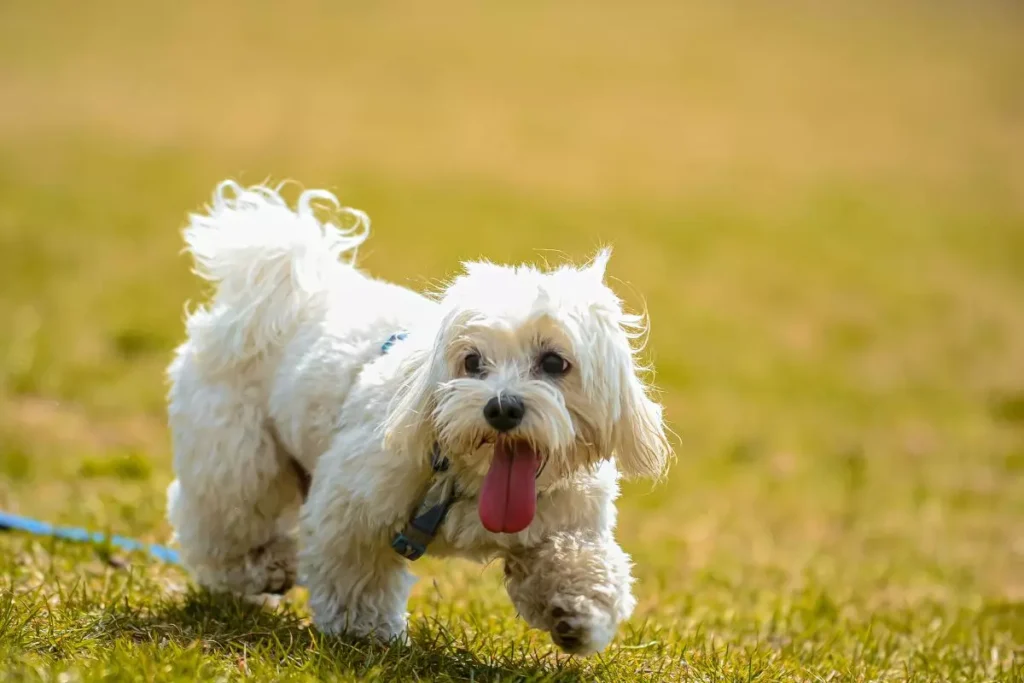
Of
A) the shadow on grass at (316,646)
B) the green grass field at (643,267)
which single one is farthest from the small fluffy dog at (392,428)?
the green grass field at (643,267)

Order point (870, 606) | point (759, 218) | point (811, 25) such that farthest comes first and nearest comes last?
1. point (811, 25)
2. point (759, 218)
3. point (870, 606)

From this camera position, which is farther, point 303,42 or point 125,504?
point 303,42

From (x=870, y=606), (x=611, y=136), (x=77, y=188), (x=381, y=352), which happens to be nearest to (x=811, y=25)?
(x=611, y=136)

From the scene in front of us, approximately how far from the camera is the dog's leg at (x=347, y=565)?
15.0 feet

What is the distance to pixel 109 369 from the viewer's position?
37.1ft

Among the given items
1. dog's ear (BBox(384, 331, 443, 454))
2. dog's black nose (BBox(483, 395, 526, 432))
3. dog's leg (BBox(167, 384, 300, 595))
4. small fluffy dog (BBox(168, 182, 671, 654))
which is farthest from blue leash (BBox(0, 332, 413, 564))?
dog's black nose (BBox(483, 395, 526, 432))

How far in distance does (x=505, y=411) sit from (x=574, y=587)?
70 centimetres

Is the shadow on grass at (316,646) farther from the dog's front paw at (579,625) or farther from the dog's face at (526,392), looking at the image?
the dog's face at (526,392)

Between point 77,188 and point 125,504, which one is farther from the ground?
point 77,188

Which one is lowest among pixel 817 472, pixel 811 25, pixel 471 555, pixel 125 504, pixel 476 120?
pixel 471 555

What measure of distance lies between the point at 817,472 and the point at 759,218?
910 cm

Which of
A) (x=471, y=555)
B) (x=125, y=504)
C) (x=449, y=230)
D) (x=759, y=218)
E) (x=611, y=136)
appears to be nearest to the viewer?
(x=471, y=555)

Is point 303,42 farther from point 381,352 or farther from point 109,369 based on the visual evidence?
point 381,352

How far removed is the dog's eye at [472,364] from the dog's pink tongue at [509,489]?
25 cm
